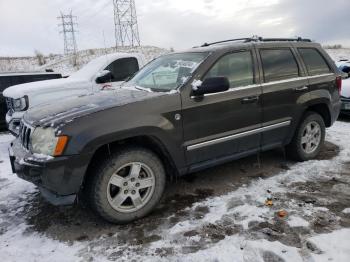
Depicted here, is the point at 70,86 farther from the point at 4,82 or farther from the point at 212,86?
the point at 212,86

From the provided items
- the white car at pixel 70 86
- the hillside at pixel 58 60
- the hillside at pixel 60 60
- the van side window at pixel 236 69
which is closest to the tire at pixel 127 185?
the van side window at pixel 236 69

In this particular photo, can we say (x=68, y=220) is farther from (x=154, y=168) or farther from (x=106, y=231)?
(x=154, y=168)

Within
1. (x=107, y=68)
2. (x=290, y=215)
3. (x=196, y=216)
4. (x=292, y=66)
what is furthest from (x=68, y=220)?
(x=107, y=68)

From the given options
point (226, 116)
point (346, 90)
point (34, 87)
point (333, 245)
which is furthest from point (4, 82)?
point (333, 245)

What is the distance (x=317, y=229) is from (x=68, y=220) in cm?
254

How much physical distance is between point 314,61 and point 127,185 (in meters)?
3.44

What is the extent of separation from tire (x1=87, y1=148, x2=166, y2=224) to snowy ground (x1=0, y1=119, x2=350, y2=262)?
0.15m

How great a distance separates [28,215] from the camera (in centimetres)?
399

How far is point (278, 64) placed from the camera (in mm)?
4766

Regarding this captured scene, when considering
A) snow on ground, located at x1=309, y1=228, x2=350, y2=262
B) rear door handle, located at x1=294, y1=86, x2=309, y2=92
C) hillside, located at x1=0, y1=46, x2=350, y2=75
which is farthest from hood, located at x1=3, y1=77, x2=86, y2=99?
hillside, located at x1=0, y1=46, x2=350, y2=75

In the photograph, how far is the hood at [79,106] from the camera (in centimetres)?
336

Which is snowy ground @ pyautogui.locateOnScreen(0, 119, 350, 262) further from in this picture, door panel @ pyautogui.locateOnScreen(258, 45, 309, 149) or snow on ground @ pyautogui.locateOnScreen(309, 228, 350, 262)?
door panel @ pyautogui.locateOnScreen(258, 45, 309, 149)

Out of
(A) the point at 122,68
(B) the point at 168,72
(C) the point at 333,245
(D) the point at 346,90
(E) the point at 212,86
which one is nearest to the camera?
(C) the point at 333,245

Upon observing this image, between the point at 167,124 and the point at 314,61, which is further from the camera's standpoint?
the point at 314,61
